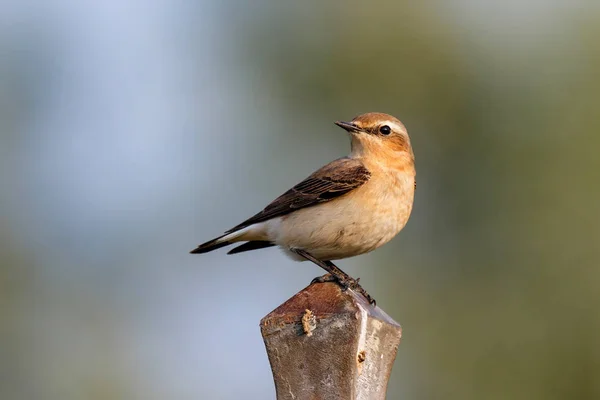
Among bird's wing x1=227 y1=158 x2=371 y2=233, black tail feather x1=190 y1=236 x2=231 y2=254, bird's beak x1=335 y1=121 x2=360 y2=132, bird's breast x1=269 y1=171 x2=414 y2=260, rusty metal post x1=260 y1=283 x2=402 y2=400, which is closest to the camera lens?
rusty metal post x1=260 y1=283 x2=402 y2=400

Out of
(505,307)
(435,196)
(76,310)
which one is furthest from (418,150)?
(76,310)

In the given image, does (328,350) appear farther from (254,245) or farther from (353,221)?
(254,245)

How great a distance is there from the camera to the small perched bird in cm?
840

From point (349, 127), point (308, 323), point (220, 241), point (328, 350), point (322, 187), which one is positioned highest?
point (349, 127)

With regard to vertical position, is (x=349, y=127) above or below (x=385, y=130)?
above

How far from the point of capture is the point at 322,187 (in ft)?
29.2

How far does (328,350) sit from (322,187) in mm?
4043

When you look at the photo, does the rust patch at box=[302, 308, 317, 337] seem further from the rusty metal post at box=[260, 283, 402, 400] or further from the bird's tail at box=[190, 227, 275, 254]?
the bird's tail at box=[190, 227, 275, 254]

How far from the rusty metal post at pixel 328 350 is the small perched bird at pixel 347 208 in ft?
8.74

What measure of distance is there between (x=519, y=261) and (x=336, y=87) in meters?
4.81

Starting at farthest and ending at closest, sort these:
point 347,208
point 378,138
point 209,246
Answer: point 378,138 → point 209,246 → point 347,208

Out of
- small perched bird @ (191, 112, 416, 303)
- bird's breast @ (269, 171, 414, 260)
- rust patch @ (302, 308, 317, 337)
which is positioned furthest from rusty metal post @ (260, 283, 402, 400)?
bird's breast @ (269, 171, 414, 260)

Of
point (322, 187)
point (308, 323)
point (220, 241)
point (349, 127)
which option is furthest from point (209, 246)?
point (308, 323)

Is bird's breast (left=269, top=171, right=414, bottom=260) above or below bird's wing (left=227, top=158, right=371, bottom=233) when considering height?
below
